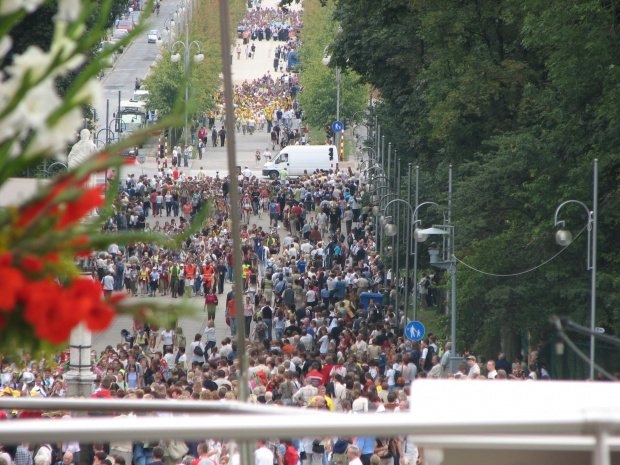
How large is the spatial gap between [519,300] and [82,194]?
24.7m

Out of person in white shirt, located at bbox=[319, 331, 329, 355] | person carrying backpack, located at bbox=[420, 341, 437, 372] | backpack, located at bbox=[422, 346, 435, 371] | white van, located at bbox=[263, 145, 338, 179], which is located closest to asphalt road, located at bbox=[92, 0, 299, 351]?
person in white shirt, located at bbox=[319, 331, 329, 355]

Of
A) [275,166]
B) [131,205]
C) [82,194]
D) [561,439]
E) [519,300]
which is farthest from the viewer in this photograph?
[275,166]

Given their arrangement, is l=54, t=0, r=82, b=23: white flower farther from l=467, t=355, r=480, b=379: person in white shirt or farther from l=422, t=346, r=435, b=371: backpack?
l=422, t=346, r=435, b=371: backpack

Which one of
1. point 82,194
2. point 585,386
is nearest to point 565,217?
point 585,386

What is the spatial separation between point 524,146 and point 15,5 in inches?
1020

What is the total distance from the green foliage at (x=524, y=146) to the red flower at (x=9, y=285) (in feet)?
75.0

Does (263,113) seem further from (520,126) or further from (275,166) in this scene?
(520,126)

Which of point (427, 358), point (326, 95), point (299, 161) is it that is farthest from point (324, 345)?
point (326, 95)

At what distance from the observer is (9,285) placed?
1.98 metres

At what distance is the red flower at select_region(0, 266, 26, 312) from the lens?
198 centimetres

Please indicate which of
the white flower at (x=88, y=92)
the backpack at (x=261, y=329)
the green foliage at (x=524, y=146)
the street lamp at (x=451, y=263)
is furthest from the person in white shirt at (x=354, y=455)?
the backpack at (x=261, y=329)

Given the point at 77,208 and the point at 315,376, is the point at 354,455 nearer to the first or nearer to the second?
the point at 315,376

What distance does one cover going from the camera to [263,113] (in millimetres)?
101312

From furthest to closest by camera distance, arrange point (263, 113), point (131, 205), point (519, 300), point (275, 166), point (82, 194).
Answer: point (263, 113) < point (275, 166) < point (131, 205) < point (519, 300) < point (82, 194)
